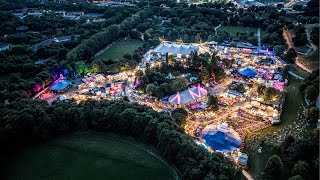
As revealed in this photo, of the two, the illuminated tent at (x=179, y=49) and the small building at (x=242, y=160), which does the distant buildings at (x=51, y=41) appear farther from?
the small building at (x=242, y=160)

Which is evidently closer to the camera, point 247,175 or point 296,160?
point 296,160

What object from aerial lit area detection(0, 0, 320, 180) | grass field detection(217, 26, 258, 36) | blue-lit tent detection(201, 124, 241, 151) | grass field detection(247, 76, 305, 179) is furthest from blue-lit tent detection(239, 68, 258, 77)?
grass field detection(217, 26, 258, 36)

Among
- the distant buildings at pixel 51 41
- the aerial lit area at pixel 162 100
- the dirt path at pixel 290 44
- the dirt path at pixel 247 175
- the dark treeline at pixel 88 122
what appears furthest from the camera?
the distant buildings at pixel 51 41

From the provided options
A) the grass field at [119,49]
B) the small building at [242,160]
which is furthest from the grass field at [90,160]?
the grass field at [119,49]

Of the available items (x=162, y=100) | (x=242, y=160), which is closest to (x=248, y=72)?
(x=162, y=100)

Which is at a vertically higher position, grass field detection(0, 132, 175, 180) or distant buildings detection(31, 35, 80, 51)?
distant buildings detection(31, 35, 80, 51)

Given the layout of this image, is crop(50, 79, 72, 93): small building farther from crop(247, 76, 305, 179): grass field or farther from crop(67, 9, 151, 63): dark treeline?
crop(247, 76, 305, 179): grass field

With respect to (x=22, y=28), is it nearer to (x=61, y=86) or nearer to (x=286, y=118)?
(x=61, y=86)
